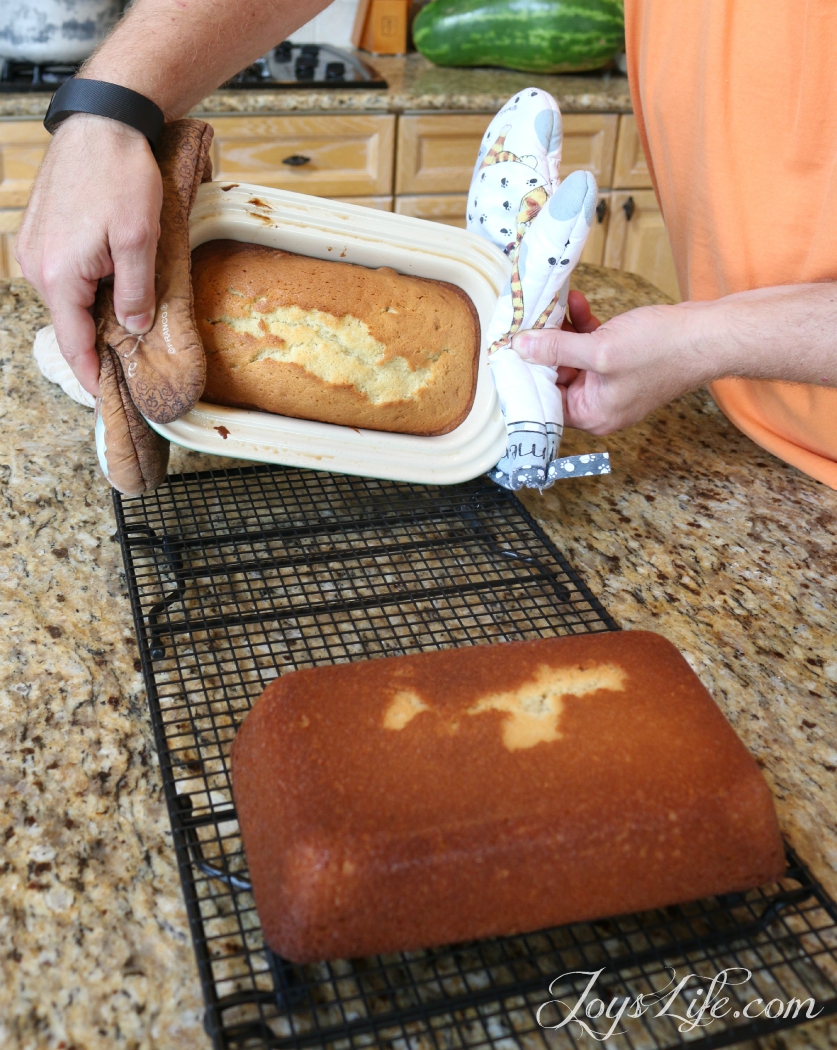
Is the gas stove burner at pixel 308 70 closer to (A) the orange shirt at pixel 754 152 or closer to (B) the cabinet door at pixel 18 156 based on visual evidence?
(B) the cabinet door at pixel 18 156

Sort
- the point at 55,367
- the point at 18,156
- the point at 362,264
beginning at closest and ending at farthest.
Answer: the point at 362,264 < the point at 55,367 < the point at 18,156

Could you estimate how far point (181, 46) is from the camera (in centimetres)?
96

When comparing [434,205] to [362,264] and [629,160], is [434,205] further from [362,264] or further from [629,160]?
[362,264]

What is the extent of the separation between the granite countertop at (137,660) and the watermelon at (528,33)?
160 centimetres

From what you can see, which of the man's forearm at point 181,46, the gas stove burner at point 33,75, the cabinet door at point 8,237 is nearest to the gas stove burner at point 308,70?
the gas stove burner at point 33,75

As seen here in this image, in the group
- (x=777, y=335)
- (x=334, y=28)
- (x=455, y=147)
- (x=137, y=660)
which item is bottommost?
(x=137, y=660)

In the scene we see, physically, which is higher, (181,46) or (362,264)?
(181,46)

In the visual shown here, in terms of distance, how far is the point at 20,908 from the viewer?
0.56 metres

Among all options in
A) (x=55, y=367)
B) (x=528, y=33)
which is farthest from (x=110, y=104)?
(x=528, y=33)

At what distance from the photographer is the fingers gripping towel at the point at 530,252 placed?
89cm

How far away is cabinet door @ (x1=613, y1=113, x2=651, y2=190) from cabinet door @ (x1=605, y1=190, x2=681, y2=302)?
0.03m

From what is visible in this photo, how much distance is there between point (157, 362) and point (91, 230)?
13cm

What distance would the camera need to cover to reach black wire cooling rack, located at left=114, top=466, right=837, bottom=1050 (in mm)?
513

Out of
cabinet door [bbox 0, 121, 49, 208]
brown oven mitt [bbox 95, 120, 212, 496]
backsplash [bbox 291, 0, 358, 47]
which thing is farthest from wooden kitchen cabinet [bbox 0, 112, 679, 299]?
brown oven mitt [bbox 95, 120, 212, 496]
